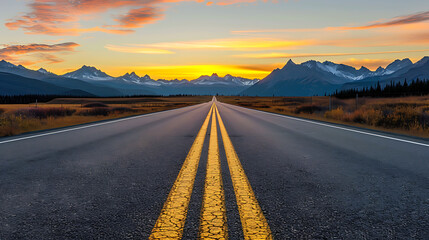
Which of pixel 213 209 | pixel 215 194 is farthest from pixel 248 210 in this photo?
pixel 215 194

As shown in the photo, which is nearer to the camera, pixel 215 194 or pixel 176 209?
pixel 176 209

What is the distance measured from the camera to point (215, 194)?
13.4 feet

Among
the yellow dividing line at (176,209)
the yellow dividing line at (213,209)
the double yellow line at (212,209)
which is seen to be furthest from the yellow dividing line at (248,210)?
the yellow dividing line at (176,209)

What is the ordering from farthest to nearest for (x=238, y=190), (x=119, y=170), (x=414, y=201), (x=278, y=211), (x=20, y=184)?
1. (x=119, y=170)
2. (x=20, y=184)
3. (x=238, y=190)
4. (x=414, y=201)
5. (x=278, y=211)

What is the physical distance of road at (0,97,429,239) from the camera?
2963 mm

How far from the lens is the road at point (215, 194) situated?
9.72 feet

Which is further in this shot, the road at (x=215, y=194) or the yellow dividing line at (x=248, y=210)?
the road at (x=215, y=194)

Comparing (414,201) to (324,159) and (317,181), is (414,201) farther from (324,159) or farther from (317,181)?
(324,159)

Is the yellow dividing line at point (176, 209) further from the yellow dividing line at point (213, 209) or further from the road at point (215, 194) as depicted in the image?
the yellow dividing line at point (213, 209)

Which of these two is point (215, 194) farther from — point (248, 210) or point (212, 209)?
point (248, 210)

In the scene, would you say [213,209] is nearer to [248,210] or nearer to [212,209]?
[212,209]

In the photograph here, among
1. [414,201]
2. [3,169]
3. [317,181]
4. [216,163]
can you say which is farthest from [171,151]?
[414,201]

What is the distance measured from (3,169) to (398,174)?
674 cm

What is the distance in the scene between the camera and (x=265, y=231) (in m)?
2.90
